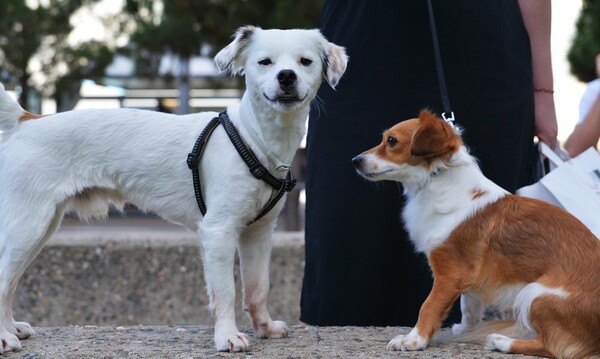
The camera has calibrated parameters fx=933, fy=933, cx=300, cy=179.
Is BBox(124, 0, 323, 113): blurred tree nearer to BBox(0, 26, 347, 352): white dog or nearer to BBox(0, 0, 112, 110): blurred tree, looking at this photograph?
BBox(0, 0, 112, 110): blurred tree

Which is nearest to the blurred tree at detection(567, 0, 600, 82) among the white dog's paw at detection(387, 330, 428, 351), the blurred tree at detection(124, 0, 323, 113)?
the blurred tree at detection(124, 0, 323, 113)

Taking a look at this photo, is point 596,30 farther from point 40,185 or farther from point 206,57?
point 40,185

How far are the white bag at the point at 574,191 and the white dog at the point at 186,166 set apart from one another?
110cm

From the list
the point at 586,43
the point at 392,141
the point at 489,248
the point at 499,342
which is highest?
the point at 586,43

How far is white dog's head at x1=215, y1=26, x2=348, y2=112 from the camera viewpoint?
3.90m

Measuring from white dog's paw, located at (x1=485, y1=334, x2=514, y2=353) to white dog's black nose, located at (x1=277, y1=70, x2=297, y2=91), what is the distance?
1356 millimetres

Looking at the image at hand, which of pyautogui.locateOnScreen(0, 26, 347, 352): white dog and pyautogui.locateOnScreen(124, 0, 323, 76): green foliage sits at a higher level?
pyautogui.locateOnScreen(124, 0, 323, 76): green foliage

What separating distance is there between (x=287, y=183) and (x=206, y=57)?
12.0 m

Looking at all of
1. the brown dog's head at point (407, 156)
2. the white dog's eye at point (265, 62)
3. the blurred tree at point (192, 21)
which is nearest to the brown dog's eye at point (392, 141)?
the brown dog's head at point (407, 156)

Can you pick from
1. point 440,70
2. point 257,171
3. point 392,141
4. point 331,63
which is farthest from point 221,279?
point 440,70

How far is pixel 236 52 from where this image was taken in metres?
4.14

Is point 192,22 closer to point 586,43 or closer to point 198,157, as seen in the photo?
point 198,157

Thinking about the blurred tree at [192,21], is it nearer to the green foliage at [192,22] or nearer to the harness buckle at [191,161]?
the green foliage at [192,22]

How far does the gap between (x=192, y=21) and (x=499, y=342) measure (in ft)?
39.6
